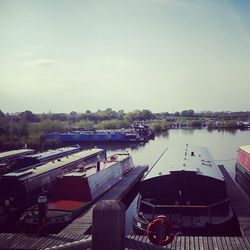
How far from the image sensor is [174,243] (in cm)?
1395

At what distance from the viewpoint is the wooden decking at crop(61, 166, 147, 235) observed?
672 inches

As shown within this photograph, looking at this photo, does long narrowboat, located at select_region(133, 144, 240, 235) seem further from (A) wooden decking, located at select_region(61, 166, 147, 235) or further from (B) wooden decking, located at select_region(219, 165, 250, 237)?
(A) wooden decking, located at select_region(61, 166, 147, 235)

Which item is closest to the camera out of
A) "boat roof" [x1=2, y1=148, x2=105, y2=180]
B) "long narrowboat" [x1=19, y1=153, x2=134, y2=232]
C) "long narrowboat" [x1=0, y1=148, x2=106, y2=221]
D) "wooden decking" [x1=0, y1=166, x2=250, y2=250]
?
"wooden decking" [x1=0, y1=166, x2=250, y2=250]

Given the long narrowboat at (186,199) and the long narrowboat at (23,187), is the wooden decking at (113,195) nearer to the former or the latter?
the long narrowboat at (186,199)

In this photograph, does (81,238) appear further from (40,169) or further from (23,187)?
(40,169)

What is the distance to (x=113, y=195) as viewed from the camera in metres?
24.9

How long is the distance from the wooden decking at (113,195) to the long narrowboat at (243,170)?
9845 mm

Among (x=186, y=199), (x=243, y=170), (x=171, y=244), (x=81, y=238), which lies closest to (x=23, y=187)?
(x=81, y=238)

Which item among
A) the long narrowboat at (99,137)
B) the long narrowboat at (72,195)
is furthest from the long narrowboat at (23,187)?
the long narrowboat at (99,137)

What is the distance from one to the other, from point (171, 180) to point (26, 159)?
16.1 m

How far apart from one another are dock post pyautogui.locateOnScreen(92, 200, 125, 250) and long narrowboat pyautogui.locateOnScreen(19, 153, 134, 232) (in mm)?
13940

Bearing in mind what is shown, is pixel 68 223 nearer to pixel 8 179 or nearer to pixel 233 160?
pixel 8 179

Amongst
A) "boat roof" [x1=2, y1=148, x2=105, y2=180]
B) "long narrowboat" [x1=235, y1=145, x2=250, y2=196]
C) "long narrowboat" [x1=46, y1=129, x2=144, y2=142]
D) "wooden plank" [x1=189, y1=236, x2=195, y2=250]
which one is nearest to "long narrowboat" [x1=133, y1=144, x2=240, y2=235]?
"wooden plank" [x1=189, y1=236, x2=195, y2=250]

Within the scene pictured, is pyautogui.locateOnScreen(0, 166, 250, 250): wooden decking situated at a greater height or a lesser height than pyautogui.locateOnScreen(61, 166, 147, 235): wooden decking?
greater
